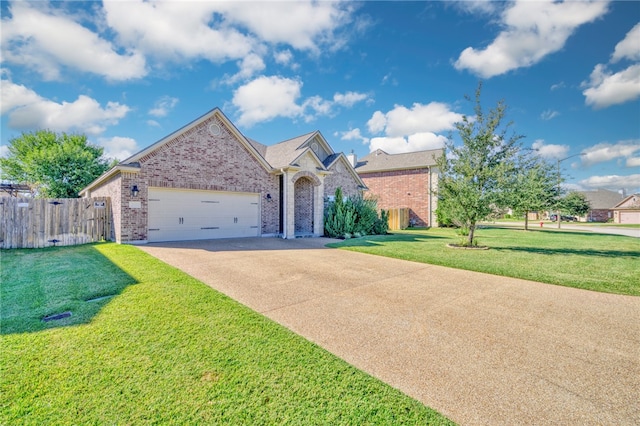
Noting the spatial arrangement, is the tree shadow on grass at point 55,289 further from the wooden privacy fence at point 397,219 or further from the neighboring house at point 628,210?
the neighboring house at point 628,210

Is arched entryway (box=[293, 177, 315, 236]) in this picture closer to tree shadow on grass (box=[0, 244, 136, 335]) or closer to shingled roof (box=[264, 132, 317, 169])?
shingled roof (box=[264, 132, 317, 169])

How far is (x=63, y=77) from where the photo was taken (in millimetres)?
11766

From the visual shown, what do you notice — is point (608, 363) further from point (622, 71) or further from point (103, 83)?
point (103, 83)

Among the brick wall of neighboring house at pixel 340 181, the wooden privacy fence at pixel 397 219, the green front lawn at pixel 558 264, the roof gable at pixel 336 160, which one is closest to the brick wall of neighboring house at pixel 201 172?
the brick wall of neighboring house at pixel 340 181

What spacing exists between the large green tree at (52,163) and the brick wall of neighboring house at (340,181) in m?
19.8

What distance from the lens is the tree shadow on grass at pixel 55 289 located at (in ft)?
12.2

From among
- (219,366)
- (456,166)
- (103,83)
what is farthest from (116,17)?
(456,166)

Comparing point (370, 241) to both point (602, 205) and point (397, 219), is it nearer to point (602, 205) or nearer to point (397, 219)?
point (397, 219)

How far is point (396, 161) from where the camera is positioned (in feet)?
85.5

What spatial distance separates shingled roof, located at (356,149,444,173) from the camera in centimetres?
2419

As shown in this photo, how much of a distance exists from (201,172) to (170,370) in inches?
423

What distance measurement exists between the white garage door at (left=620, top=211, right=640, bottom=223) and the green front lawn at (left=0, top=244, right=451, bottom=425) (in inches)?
2612

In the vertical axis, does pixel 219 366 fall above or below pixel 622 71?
below

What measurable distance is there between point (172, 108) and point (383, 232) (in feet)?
45.7
